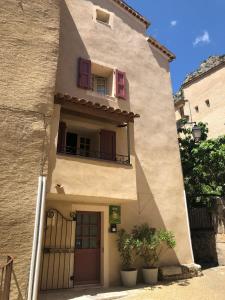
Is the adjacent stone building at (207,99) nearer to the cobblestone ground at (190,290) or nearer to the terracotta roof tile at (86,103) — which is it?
the terracotta roof tile at (86,103)

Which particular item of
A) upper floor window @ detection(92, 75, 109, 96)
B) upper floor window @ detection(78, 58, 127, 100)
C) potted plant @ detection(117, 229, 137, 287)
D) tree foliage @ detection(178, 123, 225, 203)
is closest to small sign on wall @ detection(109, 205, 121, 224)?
potted plant @ detection(117, 229, 137, 287)

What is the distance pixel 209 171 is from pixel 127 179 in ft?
22.3

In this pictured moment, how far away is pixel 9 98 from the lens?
8.46 metres

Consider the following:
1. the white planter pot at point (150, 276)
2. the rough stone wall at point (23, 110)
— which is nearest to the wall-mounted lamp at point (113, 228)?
the white planter pot at point (150, 276)

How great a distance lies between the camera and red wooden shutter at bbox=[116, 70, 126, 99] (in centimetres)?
1247

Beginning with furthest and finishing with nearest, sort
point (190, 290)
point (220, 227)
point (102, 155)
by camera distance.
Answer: point (220, 227), point (102, 155), point (190, 290)

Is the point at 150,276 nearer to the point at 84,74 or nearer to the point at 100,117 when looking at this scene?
the point at 100,117

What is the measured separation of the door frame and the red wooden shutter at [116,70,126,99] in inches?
201

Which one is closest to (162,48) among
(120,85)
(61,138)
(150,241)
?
(120,85)

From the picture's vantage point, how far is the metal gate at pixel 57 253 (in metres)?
9.04

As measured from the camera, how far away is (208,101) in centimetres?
2503

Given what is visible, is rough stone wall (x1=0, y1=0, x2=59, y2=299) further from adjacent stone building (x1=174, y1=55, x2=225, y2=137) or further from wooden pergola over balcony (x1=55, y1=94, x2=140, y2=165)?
adjacent stone building (x1=174, y1=55, x2=225, y2=137)

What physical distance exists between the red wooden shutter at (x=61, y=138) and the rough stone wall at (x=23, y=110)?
124 cm

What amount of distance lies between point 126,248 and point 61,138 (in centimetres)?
453
